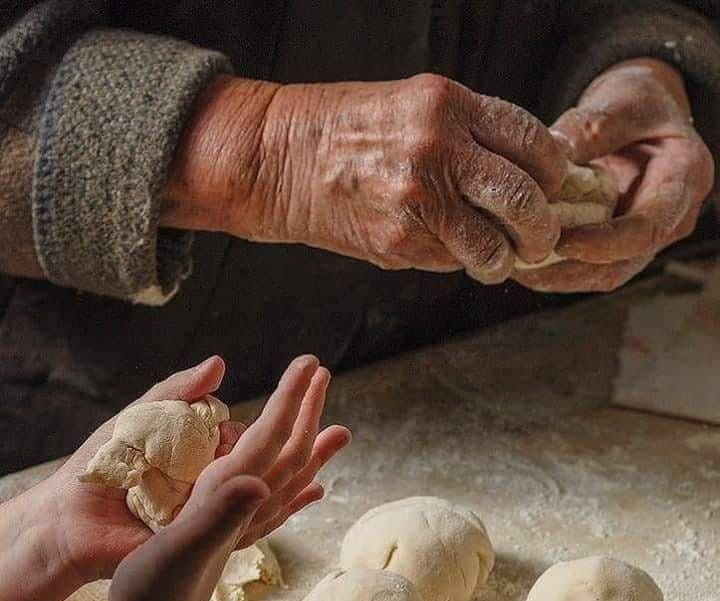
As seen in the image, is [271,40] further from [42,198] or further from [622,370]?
[622,370]

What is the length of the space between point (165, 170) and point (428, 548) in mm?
418

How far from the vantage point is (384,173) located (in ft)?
3.26

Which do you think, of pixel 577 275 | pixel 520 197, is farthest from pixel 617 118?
pixel 520 197

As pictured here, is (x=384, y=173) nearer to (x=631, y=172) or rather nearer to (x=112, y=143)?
(x=112, y=143)

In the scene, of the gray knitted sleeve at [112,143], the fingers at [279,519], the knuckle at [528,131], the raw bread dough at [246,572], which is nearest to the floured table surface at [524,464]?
the raw bread dough at [246,572]

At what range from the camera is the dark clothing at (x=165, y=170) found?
1048 mm

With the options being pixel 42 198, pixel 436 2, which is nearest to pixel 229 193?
pixel 42 198

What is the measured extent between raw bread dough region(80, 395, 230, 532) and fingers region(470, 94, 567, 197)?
39cm

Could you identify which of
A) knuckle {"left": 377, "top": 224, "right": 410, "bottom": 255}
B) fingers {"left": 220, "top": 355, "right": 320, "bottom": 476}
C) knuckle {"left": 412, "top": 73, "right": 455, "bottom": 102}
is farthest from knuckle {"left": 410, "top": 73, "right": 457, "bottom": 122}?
fingers {"left": 220, "top": 355, "right": 320, "bottom": 476}

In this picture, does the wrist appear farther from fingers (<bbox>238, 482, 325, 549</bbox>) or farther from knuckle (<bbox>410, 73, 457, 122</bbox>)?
fingers (<bbox>238, 482, 325, 549</bbox>)

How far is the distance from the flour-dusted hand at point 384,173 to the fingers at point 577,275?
13 cm

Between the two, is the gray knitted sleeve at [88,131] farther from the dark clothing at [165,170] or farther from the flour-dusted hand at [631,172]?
the flour-dusted hand at [631,172]

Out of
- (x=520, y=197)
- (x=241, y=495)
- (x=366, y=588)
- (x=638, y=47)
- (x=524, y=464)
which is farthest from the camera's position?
(x=638, y=47)

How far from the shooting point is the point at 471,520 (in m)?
1.02
